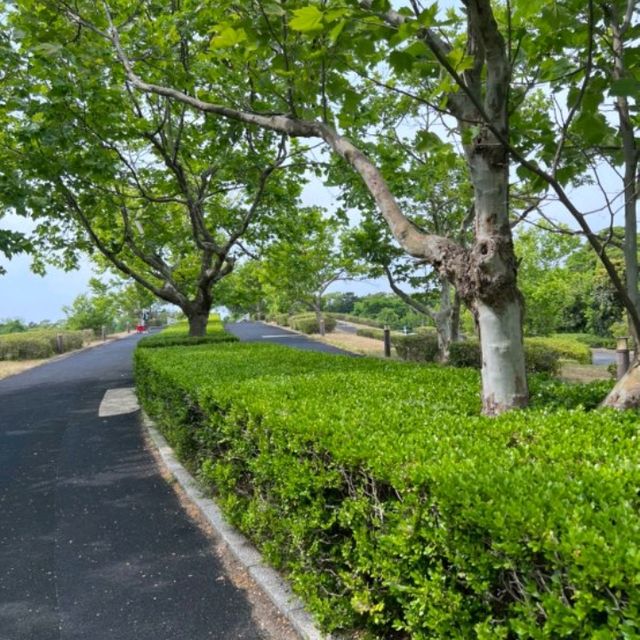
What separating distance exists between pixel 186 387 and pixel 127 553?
164cm

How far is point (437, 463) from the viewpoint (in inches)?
83.3

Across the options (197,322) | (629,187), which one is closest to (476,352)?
(197,322)

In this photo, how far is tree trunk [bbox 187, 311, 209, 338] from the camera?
1240cm

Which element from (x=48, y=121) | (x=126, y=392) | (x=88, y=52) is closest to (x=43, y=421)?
(x=126, y=392)

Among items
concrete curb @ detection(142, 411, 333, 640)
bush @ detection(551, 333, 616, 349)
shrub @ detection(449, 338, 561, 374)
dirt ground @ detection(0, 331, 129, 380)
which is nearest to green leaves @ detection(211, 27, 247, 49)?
concrete curb @ detection(142, 411, 333, 640)

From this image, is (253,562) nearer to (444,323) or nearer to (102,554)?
(102,554)

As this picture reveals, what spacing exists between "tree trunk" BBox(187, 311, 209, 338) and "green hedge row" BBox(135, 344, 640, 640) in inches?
328

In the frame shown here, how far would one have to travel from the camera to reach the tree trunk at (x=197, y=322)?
40.7ft

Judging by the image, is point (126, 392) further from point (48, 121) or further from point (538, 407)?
point (538, 407)

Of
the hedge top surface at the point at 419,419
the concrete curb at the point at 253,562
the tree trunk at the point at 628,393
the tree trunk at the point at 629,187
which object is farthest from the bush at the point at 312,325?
the tree trunk at the point at 629,187

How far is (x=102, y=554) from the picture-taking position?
3.94 m

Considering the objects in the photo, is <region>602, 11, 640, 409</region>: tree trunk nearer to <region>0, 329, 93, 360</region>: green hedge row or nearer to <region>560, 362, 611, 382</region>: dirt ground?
<region>560, 362, 611, 382</region>: dirt ground

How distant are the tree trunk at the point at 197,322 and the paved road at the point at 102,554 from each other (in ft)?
16.4

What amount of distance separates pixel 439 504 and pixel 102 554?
307 cm
